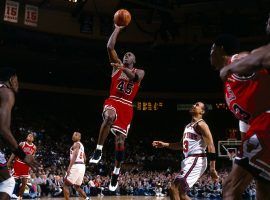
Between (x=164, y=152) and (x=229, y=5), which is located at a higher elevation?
(x=229, y=5)

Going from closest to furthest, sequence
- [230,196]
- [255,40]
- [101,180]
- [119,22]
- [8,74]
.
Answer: [230,196]
[8,74]
[119,22]
[101,180]
[255,40]

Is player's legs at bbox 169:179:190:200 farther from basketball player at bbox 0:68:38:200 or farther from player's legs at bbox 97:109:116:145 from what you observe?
basketball player at bbox 0:68:38:200

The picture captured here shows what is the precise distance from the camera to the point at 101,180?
18969 millimetres

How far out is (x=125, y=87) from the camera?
7555 millimetres

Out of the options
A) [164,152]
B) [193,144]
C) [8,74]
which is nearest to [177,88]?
[164,152]

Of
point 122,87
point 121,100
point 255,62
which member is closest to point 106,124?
point 121,100

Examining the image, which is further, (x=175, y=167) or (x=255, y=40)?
(x=175, y=167)

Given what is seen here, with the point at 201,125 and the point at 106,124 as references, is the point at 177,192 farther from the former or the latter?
the point at 106,124

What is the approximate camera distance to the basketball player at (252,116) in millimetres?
3252

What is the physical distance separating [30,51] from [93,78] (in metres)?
4.84

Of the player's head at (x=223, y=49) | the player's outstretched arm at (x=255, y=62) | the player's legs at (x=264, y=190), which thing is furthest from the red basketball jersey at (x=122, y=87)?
the player's outstretched arm at (x=255, y=62)

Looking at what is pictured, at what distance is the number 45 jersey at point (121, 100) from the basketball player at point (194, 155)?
1.04 meters

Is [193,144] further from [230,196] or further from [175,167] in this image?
[175,167]

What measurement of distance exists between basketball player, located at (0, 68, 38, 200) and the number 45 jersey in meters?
2.50
